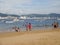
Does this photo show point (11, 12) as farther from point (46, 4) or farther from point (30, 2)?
point (46, 4)

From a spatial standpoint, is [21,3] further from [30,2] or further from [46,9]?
[46,9]

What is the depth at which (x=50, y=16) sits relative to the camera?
7.13 m

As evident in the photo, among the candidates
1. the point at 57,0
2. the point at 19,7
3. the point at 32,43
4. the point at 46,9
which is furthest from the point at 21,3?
the point at 32,43

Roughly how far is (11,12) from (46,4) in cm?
150

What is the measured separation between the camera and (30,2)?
23.1 feet

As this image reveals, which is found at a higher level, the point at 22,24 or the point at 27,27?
the point at 22,24

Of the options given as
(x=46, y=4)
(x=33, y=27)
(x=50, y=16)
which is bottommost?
(x=33, y=27)

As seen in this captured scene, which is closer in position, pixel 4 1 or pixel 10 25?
pixel 4 1

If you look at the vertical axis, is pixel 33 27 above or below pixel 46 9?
below

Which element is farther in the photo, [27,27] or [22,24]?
[27,27]

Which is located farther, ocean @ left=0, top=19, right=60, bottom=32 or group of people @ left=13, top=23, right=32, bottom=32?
group of people @ left=13, top=23, right=32, bottom=32

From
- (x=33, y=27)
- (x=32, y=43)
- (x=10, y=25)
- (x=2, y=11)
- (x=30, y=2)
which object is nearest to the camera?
(x=32, y=43)

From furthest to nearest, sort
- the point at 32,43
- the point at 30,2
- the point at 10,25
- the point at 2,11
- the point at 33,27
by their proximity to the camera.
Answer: the point at 33,27 → the point at 10,25 → the point at 30,2 → the point at 2,11 → the point at 32,43

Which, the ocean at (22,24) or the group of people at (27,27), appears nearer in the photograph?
the ocean at (22,24)
